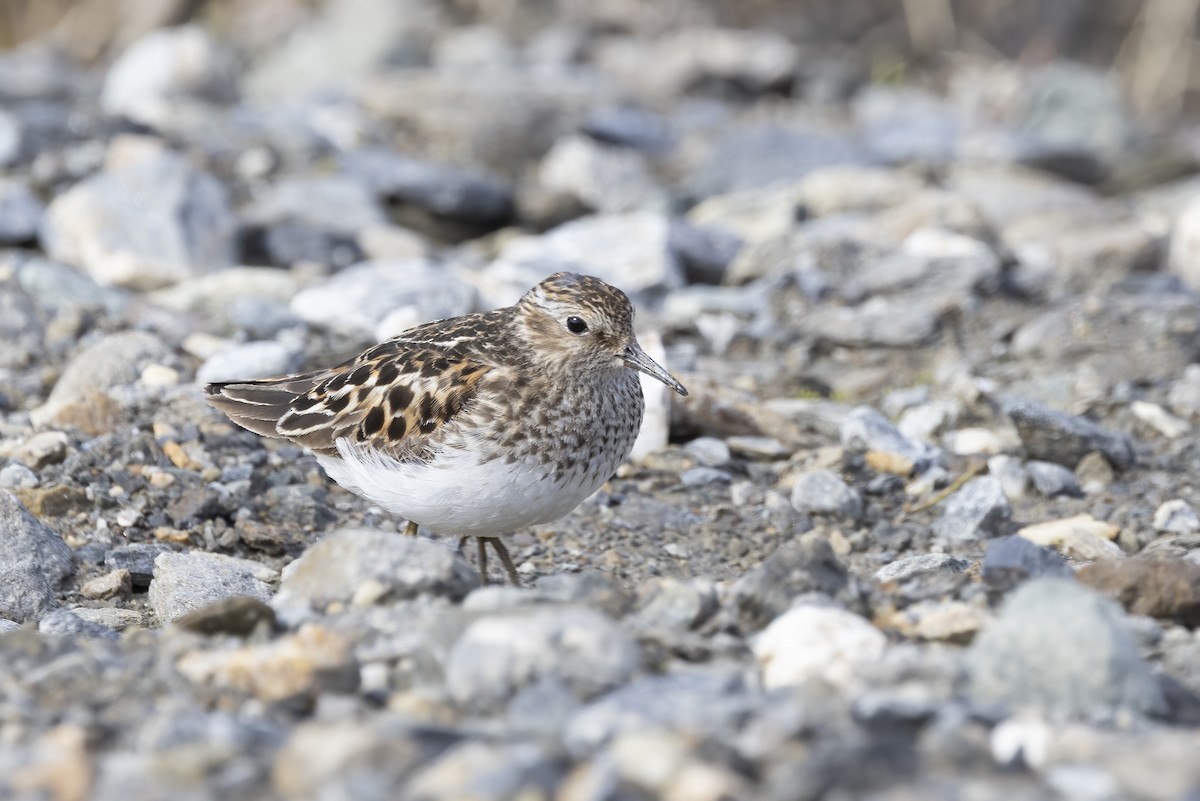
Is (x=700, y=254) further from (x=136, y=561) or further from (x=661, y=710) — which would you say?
(x=661, y=710)

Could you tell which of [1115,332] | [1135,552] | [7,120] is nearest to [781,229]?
[1115,332]

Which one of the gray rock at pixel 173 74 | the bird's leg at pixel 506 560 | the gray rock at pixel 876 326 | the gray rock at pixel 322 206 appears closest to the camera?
the bird's leg at pixel 506 560

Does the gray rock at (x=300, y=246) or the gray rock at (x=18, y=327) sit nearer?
the gray rock at (x=18, y=327)

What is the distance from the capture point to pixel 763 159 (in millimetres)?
13070

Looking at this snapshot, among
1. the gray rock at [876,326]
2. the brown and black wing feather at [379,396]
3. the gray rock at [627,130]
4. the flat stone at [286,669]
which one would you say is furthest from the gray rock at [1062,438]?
the gray rock at [627,130]

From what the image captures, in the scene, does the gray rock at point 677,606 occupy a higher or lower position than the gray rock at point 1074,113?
higher

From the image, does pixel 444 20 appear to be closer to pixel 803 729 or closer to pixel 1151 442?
pixel 1151 442

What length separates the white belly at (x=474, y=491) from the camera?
5316 mm

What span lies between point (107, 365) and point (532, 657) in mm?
4638

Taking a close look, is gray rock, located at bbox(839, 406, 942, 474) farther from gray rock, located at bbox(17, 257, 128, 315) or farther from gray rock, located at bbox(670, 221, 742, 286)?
gray rock, located at bbox(17, 257, 128, 315)

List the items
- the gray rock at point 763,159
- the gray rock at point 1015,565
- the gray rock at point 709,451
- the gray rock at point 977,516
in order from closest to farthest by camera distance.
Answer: the gray rock at point 1015,565 → the gray rock at point 977,516 → the gray rock at point 709,451 → the gray rock at point 763,159

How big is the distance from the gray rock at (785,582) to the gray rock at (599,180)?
797 centimetres

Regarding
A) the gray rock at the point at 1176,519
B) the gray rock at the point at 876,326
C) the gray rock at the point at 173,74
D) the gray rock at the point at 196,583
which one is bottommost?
the gray rock at the point at 1176,519

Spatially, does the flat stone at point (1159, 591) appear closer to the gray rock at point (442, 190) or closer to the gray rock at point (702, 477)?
the gray rock at point (702, 477)
